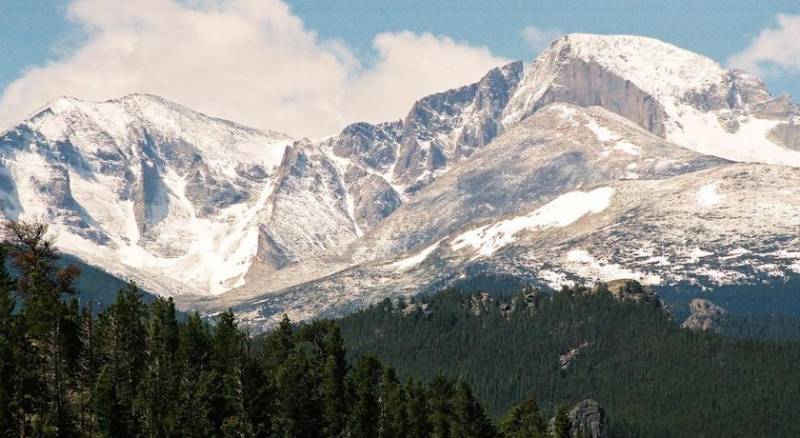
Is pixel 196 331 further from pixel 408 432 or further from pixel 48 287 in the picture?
pixel 408 432

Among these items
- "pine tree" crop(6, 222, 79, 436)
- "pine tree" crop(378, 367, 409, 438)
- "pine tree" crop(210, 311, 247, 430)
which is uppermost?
"pine tree" crop(6, 222, 79, 436)

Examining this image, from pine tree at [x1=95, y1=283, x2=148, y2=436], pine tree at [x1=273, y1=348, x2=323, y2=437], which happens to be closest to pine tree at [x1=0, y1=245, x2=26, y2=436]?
pine tree at [x1=95, y1=283, x2=148, y2=436]

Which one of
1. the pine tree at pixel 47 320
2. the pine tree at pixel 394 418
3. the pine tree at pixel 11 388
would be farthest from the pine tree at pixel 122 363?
the pine tree at pixel 394 418

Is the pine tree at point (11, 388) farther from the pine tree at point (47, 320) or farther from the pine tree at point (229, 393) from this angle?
the pine tree at point (229, 393)

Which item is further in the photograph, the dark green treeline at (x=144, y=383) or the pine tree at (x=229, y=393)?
the pine tree at (x=229, y=393)

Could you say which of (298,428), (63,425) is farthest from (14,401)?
(298,428)

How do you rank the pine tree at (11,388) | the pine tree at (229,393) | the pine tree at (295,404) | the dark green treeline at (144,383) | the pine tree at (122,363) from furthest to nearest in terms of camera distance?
the pine tree at (295,404), the pine tree at (229,393), the dark green treeline at (144,383), the pine tree at (122,363), the pine tree at (11,388)

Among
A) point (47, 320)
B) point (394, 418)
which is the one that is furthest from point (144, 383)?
point (394, 418)

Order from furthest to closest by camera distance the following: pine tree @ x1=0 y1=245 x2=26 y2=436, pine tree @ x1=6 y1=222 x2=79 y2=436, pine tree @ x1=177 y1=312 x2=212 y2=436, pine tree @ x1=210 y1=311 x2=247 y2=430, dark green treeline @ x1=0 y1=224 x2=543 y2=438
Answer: pine tree @ x1=210 y1=311 x2=247 y2=430 < pine tree @ x1=177 y1=312 x2=212 y2=436 < pine tree @ x1=6 y1=222 x2=79 y2=436 < dark green treeline @ x1=0 y1=224 x2=543 y2=438 < pine tree @ x1=0 y1=245 x2=26 y2=436

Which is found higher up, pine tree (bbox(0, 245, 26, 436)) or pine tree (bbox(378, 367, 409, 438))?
pine tree (bbox(0, 245, 26, 436))

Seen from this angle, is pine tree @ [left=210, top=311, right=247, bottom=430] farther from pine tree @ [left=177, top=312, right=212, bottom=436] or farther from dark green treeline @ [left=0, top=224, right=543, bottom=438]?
pine tree @ [left=177, top=312, right=212, bottom=436]

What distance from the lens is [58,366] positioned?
164m

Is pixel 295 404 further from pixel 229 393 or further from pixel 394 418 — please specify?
pixel 394 418

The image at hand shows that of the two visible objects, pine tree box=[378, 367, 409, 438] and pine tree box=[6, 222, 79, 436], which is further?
pine tree box=[378, 367, 409, 438]
